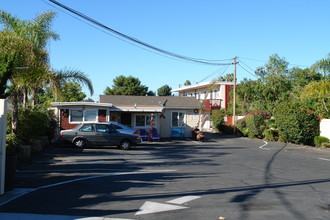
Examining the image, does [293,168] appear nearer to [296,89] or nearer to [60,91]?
[60,91]

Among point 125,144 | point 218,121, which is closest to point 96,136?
point 125,144

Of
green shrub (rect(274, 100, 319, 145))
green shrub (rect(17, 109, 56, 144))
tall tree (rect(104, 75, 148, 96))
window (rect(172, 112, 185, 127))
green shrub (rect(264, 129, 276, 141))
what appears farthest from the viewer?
tall tree (rect(104, 75, 148, 96))

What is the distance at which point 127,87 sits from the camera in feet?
193

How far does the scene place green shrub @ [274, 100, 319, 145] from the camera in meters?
23.5

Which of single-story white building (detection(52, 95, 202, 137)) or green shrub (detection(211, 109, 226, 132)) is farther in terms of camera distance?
green shrub (detection(211, 109, 226, 132))

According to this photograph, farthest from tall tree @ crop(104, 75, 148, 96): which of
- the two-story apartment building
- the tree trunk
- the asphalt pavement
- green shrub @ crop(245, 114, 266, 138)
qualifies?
the asphalt pavement

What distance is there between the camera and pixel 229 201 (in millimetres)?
7215

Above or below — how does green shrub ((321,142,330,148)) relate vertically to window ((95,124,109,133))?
below

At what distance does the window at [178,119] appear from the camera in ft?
97.6

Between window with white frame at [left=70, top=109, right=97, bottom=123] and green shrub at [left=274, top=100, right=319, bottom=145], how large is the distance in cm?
1418

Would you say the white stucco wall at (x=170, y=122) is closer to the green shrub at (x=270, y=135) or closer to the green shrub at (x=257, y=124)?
the green shrub at (x=257, y=124)

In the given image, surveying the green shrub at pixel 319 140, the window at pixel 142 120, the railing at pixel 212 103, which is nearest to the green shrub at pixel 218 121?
the railing at pixel 212 103

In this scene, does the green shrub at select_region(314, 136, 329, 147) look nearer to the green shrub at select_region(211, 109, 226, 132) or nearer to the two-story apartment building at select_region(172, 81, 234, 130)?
the green shrub at select_region(211, 109, 226, 132)

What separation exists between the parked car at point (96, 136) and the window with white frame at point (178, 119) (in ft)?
35.9
